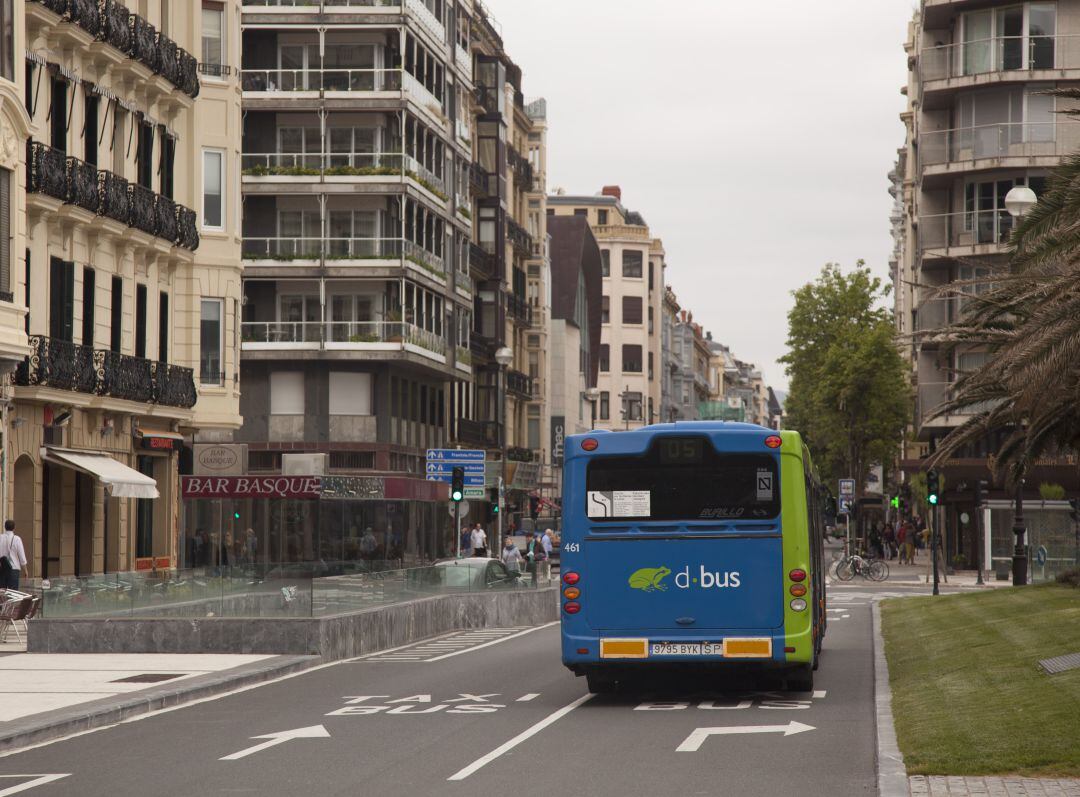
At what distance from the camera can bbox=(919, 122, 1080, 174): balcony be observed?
63.4 m

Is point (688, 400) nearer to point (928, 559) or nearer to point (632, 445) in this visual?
point (928, 559)

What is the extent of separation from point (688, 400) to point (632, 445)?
153 m

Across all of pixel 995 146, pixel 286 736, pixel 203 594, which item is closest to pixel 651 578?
pixel 286 736

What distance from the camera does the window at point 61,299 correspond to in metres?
35.7

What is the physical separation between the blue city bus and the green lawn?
1.63 meters

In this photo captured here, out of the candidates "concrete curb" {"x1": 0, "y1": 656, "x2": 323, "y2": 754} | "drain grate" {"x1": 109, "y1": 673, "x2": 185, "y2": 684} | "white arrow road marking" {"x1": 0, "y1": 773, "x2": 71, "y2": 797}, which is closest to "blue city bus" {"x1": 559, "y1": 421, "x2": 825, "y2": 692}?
"concrete curb" {"x1": 0, "y1": 656, "x2": 323, "y2": 754}

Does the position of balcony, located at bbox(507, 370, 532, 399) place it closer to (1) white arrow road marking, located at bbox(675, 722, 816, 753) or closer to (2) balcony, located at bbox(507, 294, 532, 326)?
(2) balcony, located at bbox(507, 294, 532, 326)

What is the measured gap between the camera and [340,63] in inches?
2522

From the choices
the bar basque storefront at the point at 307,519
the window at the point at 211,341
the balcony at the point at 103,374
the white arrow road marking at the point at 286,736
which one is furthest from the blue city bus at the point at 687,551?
the bar basque storefront at the point at 307,519

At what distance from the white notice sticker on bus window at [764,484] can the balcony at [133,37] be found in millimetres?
20506

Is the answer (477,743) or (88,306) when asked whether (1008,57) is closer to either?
(88,306)

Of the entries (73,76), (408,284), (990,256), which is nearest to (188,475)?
(73,76)

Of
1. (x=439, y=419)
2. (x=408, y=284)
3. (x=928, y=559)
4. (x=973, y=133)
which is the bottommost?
(x=928, y=559)

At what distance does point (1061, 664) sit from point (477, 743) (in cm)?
760
